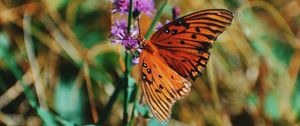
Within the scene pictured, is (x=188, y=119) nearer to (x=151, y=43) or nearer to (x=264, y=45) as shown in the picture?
(x=264, y=45)

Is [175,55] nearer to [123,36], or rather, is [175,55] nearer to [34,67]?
[123,36]

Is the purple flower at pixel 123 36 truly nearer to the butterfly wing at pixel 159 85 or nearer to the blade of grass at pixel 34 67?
the butterfly wing at pixel 159 85

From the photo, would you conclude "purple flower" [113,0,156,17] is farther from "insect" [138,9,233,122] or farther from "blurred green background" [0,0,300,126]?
"blurred green background" [0,0,300,126]

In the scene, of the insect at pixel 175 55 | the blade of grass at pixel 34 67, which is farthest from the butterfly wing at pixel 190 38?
the blade of grass at pixel 34 67

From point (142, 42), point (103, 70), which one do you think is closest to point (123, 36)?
point (142, 42)

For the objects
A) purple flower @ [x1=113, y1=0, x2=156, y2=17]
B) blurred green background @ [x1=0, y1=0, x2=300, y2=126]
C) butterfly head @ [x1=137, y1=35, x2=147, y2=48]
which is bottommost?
blurred green background @ [x1=0, y1=0, x2=300, y2=126]

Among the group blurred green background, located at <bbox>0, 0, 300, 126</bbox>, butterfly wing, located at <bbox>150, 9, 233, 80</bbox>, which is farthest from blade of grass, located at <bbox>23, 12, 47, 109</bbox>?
butterfly wing, located at <bbox>150, 9, 233, 80</bbox>
